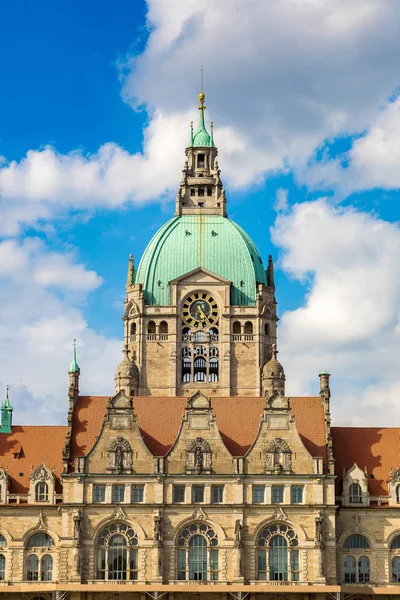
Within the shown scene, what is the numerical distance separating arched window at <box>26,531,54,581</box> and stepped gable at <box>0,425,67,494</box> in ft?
10.6

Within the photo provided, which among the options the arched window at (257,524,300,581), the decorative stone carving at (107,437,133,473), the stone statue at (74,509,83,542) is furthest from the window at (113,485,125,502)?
the arched window at (257,524,300,581)

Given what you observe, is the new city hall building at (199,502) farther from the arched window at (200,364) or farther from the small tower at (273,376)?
Answer: the arched window at (200,364)

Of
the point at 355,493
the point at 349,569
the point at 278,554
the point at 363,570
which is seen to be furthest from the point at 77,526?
the point at 363,570

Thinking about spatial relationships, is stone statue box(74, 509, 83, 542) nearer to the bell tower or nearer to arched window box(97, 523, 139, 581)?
arched window box(97, 523, 139, 581)

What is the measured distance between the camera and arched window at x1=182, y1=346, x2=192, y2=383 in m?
118

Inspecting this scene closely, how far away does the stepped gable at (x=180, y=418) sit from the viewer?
100000 mm

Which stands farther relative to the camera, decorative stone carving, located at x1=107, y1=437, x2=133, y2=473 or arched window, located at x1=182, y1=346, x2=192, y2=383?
arched window, located at x1=182, y1=346, x2=192, y2=383

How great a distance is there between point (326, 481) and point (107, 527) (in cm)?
1461

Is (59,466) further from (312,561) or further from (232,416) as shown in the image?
(312,561)

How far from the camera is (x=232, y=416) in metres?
102

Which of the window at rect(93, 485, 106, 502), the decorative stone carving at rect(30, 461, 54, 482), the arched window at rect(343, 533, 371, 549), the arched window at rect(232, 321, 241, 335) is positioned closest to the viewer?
the window at rect(93, 485, 106, 502)

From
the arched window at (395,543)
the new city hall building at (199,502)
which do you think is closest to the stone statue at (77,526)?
the new city hall building at (199,502)

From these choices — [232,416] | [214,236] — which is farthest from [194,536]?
[214,236]

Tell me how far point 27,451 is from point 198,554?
47.7 ft
